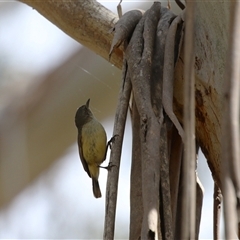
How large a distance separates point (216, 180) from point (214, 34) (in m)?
0.31

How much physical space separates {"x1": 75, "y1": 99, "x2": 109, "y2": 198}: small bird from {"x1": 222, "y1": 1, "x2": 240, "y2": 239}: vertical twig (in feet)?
5.57

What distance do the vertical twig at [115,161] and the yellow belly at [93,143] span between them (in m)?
0.88

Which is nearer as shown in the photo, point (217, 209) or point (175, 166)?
point (175, 166)

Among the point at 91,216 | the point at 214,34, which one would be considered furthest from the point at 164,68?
the point at 91,216

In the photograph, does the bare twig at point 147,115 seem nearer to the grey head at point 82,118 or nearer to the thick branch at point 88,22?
the thick branch at point 88,22

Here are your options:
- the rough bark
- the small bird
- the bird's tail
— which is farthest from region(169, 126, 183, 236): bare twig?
the bird's tail

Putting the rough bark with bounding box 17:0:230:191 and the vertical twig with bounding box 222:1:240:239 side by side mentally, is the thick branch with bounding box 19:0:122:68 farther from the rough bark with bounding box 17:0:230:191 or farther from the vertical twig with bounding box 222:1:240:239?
the vertical twig with bounding box 222:1:240:239

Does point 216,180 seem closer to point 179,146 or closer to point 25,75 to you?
point 179,146

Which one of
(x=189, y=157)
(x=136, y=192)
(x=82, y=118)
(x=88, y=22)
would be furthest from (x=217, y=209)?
(x=82, y=118)

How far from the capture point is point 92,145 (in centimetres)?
215

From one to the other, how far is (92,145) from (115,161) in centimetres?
108

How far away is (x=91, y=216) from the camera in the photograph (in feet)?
10.5

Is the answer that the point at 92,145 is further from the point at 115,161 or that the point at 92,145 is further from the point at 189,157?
the point at 189,157

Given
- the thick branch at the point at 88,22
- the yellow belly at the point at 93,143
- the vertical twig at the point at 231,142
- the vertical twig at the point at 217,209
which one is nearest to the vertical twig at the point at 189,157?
the vertical twig at the point at 231,142
